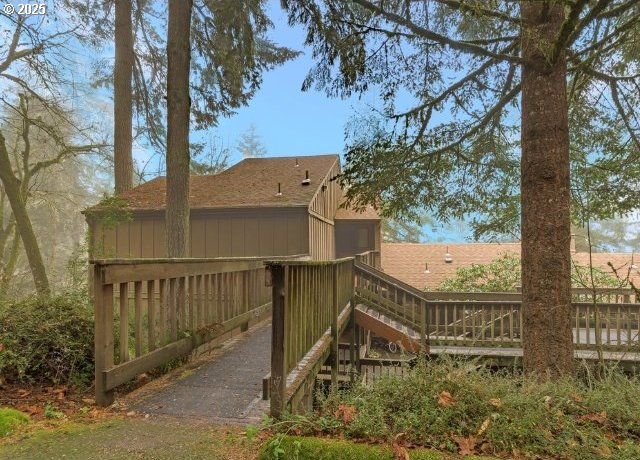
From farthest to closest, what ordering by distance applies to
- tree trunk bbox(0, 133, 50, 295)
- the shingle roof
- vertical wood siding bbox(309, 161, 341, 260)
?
tree trunk bbox(0, 133, 50, 295) → vertical wood siding bbox(309, 161, 341, 260) → the shingle roof

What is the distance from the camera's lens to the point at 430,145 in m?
7.22

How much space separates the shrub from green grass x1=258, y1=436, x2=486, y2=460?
2.04 metres

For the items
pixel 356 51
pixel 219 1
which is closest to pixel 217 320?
pixel 356 51

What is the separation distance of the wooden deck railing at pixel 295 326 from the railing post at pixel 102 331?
1.30m

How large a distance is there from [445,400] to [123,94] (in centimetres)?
1237

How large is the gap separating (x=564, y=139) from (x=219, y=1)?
6322mm

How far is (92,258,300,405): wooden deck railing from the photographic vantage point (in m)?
3.02

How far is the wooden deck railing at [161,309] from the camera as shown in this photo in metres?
3.02

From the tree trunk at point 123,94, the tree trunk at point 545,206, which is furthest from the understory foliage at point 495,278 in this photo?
the tree trunk at point 123,94

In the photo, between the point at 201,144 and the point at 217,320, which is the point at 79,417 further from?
the point at 201,144

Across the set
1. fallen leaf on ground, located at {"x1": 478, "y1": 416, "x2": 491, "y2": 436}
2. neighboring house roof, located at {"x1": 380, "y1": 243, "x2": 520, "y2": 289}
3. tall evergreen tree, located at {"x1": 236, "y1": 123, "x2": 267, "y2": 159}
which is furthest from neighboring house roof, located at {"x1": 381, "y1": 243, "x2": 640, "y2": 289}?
tall evergreen tree, located at {"x1": 236, "y1": 123, "x2": 267, "y2": 159}

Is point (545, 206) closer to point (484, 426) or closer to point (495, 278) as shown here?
point (484, 426)

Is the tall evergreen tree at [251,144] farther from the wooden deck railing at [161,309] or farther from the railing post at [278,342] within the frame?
the railing post at [278,342]

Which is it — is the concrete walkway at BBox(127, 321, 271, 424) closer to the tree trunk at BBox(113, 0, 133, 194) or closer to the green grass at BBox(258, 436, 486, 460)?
the green grass at BBox(258, 436, 486, 460)
